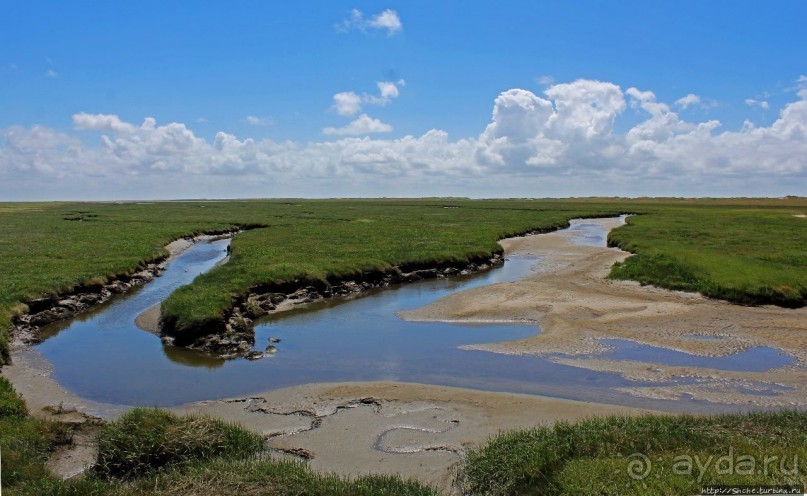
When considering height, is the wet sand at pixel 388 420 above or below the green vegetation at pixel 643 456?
below

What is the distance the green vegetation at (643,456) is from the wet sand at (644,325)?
5.08 meters

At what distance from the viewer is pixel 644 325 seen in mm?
24984

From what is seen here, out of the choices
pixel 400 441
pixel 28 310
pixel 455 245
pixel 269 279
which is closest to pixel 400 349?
pixel 400 441

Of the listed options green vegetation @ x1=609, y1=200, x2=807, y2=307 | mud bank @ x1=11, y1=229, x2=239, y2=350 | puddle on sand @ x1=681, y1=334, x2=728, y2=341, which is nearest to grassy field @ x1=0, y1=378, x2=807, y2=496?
puddle on sand @ x1=681, y1=334, x2=728, y2=341

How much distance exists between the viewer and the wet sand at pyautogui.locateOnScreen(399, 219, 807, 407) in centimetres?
1703

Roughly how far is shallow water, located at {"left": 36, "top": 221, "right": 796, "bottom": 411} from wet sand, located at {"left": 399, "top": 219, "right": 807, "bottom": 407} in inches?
43.7

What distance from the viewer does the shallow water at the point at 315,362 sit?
1753cm

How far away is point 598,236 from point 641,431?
6306cm

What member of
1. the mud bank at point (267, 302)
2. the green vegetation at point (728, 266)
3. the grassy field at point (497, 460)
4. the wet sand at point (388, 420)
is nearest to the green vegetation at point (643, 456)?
the grassy field at point (497, 460)

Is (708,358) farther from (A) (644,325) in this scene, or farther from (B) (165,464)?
(B) (165,464)

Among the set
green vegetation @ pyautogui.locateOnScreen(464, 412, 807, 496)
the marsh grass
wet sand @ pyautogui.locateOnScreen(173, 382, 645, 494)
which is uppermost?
green vegetation @ pyautogui.locateOnScreen(464, 412, 807, 496)

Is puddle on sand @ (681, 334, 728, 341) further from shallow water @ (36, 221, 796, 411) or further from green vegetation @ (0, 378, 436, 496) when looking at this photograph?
green vegetation @ (0, 378, 436, 496)

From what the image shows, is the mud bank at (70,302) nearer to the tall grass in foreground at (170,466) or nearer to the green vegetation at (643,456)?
the tall grass in foreground at (170,466)

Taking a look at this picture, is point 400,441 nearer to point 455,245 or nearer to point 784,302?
point 784,302
